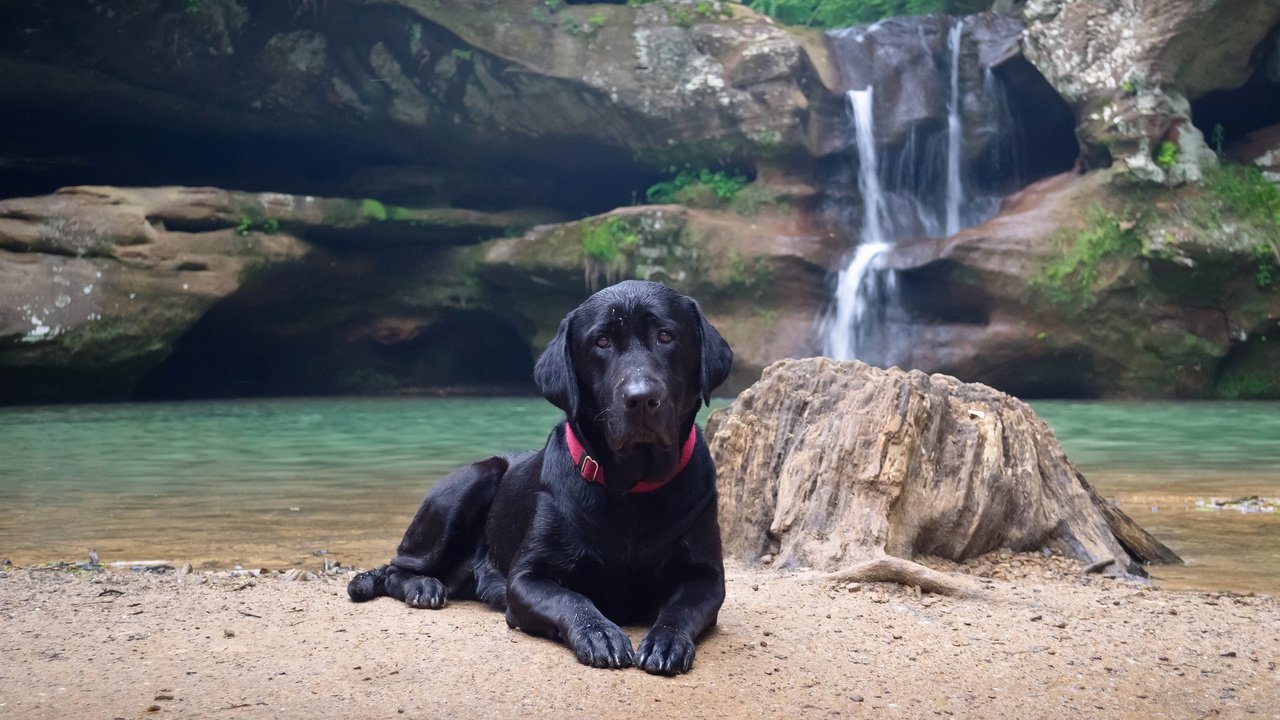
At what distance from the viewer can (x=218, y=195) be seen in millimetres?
19594

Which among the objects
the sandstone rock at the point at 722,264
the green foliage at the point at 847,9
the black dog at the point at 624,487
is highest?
the green foliage at the point at 847,9

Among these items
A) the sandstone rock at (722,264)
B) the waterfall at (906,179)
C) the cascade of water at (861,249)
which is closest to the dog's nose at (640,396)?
the cascade of water at (861,249)

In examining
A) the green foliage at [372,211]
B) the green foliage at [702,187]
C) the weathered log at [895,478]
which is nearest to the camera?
the weathered log at [895,478]

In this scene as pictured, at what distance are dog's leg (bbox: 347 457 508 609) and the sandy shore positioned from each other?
0.13 metres

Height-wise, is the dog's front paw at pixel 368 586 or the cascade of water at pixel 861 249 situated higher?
the cascade of water at pixel 861 249

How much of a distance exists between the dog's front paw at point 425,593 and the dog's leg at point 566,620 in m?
0.53

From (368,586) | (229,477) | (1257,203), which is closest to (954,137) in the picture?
(1257,203)

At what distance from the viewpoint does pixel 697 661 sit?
3303mm

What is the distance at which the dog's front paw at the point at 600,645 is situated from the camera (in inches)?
126

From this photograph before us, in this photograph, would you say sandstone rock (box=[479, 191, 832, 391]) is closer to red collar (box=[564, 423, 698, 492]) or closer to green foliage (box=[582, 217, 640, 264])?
green foliage (box=[582, 217, 640, 264])

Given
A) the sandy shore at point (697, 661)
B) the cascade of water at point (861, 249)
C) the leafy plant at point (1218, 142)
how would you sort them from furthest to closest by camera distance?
the cascade of water at point (861, 249)
the leafy plant at point (1218, 142)
the sandy shore at point (697, 661)

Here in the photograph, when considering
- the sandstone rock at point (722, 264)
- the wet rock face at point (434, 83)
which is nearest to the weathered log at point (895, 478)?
the sandstone rock at point (722, 264)

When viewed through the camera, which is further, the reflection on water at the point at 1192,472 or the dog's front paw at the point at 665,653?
the reflection on water at the point at 1192,472

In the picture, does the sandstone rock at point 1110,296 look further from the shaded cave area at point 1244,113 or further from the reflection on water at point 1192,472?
the shaded cave area at point 1244,113
